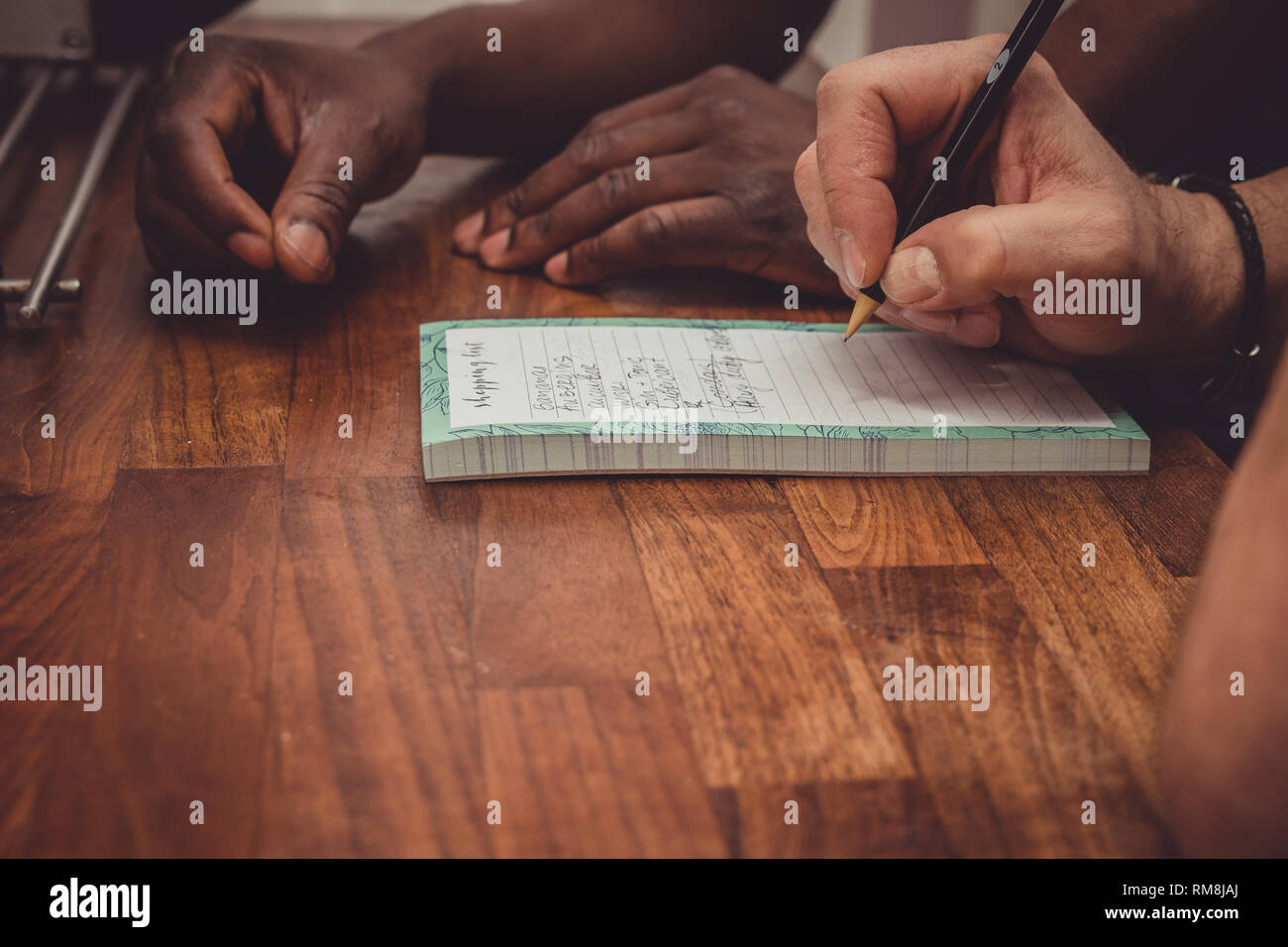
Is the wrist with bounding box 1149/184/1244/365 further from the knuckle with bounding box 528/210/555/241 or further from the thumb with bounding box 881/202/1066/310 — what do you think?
the knuckle with bounding box 528/210/555/241

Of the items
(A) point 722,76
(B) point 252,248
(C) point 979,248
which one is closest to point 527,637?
(C) point 979,248

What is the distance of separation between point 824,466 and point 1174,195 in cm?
27

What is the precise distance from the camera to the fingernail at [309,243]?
734mm

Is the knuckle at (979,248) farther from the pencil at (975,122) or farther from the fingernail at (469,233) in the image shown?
the fingernail at (469,233)

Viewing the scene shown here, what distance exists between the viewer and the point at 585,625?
48 cm

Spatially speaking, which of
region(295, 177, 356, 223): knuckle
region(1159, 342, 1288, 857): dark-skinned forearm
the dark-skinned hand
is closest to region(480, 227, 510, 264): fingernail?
the dark-skinned hand

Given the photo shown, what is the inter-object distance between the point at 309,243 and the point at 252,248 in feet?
0.12

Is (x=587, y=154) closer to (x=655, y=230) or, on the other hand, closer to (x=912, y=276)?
(x=655, y=230)

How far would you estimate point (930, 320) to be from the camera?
2.14 feet

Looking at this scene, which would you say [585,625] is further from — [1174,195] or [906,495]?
[1174,195]

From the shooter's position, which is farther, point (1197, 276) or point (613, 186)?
point (613, 186)

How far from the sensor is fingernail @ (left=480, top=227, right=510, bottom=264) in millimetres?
851

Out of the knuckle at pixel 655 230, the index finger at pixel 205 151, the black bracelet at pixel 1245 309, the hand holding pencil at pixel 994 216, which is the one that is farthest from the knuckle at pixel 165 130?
the black bracelet at pixel 1245 309
